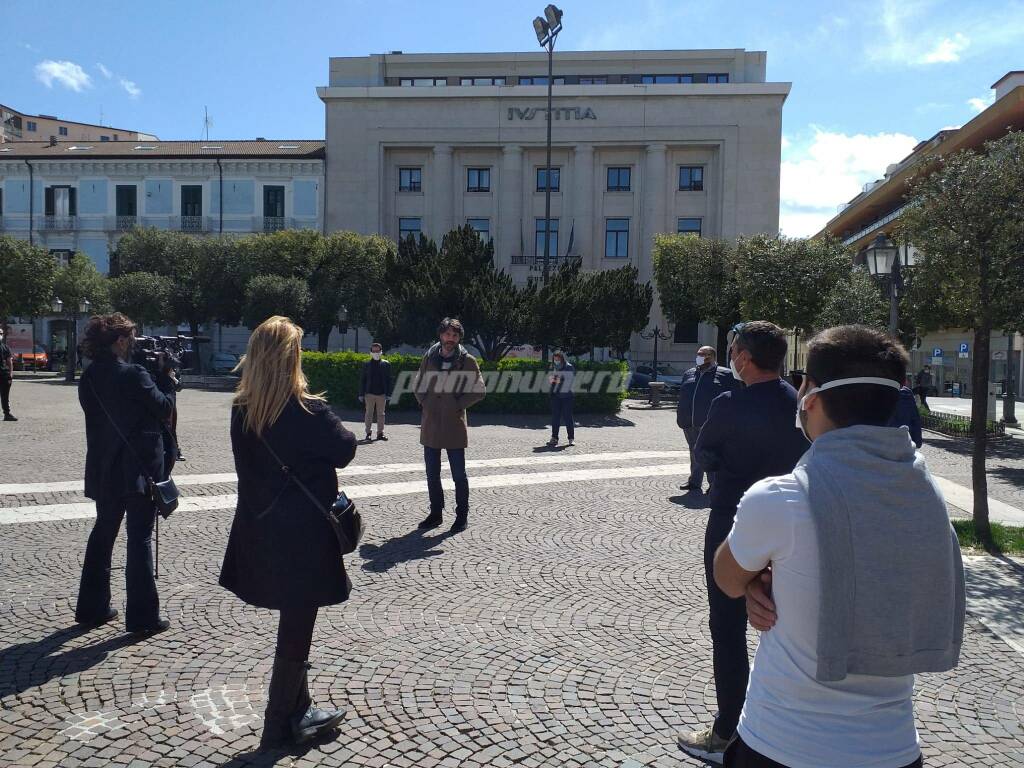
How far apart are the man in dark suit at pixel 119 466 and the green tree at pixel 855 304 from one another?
22782mm

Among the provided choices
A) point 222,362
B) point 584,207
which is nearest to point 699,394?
point 584,207

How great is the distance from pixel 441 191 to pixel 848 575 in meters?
44.2

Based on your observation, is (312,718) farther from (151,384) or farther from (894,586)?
(894,586)

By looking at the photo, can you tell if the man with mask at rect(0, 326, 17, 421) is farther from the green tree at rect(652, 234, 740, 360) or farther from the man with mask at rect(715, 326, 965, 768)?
the green tree at rect(652, 234, 740, 360)

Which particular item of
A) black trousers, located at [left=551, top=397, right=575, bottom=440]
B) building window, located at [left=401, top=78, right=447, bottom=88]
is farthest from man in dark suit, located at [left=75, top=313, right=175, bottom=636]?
building window, located at [left=401, top=78, right=447, bottom=88]

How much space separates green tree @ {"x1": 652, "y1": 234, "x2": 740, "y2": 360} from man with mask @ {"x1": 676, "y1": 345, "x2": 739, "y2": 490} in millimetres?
22659

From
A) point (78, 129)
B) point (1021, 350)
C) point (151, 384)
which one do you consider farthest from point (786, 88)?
point (78, 129)

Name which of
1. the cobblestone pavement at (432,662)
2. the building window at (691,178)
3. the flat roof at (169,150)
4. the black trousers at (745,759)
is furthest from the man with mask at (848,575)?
the flat roof at (169,150)

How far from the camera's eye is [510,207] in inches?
1726

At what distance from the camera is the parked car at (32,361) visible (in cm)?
3872

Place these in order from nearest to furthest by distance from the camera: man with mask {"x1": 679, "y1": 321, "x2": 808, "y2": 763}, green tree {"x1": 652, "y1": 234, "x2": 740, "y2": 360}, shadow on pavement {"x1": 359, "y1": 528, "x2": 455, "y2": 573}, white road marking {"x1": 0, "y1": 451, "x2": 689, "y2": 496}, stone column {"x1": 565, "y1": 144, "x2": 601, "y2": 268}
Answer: man with mask {"x1": 679, "y1": 321, "x2": 808, "y2": 763}, shadow on pavement {"x1": 359, "y1": 528, "x2": 455, "y2": 573}, white road marking {"x1": 0, "y1": 451, "x2": 689, "y2": 496}, green tree {"x1": 652, "y1": 234, "x2": 740, "y2": 360}, stone column {"x1": 565, "y1": 144, "x2": 601, "y2": 268}

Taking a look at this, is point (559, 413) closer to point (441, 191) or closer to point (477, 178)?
point (441, 191)

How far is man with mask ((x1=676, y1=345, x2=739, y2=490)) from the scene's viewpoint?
21.7 feet

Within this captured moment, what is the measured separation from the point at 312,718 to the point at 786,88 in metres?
46.0
